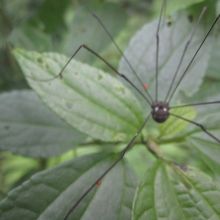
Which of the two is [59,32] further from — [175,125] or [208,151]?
[208,151]

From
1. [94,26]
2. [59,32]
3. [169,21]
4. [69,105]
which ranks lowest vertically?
[69,105]

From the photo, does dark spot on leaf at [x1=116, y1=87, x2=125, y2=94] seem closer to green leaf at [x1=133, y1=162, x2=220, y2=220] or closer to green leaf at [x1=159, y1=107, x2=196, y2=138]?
green leaf at [x1=159, y1=107, x2=196, y2=138]

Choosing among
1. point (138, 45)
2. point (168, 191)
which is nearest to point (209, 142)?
point (168, 191)

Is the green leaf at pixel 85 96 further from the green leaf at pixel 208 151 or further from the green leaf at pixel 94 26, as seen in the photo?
the green leaf at pixel 94 26

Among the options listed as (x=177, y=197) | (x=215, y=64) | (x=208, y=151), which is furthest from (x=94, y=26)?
(x=177, y=197)

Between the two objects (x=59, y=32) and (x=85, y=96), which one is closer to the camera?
(x=85, y=96)

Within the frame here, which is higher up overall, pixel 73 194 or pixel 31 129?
pixel 31 129

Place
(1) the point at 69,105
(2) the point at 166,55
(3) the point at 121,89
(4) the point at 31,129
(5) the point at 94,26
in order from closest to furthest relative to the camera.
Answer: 1. (1) the point at 69,105
2. (3) the point at 121,89
3. (4) the point at 31,129
4. (2) the point at 166,55
5. (5) the point at 94,26

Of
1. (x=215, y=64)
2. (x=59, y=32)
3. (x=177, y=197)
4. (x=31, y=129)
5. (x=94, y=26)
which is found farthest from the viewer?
(x=59, y=32)
